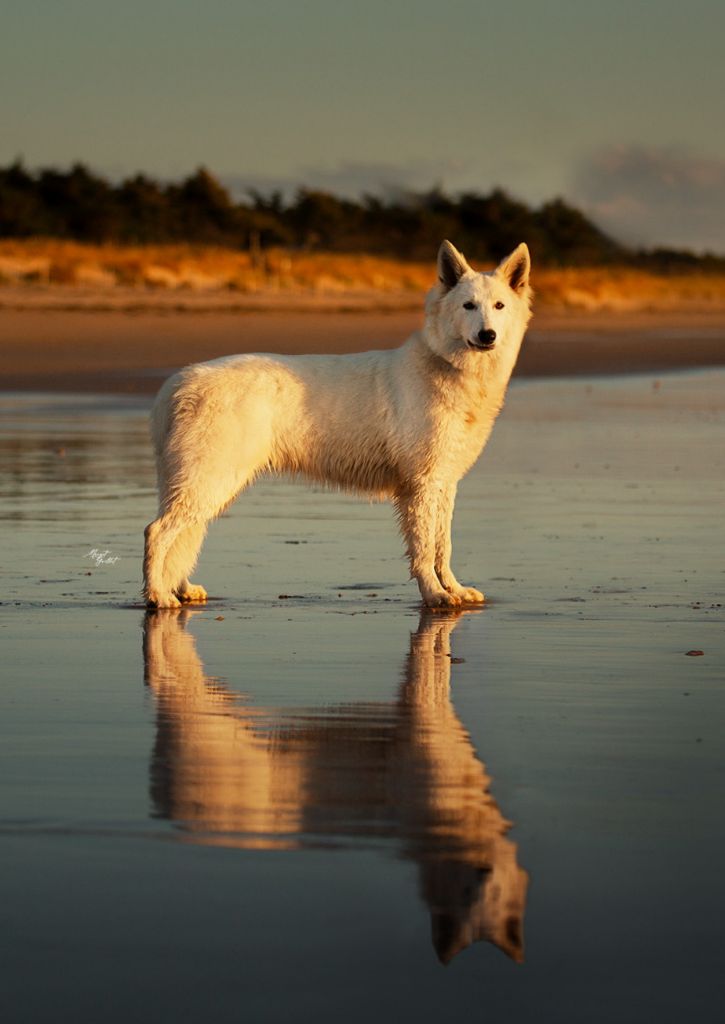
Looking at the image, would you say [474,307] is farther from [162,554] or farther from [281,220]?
[281,220]

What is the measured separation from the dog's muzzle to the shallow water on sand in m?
1.15

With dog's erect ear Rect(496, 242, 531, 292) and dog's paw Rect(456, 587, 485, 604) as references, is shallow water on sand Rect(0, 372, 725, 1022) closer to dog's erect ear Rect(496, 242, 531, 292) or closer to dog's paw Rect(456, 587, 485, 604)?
dog's paw Rect(456, 587, 485, 604)

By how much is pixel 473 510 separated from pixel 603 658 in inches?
179

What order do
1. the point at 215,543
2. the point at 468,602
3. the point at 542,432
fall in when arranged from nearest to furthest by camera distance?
the point at 468,602, the point at 215,543, the point at 542,432

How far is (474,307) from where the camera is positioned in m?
8.56

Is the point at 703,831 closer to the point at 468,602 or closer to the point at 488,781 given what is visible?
the point at 488,781

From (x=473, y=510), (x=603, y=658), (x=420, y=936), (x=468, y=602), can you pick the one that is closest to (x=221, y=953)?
(x=420, y=936)

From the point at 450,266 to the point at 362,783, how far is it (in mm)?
4475

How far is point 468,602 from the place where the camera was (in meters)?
7.93

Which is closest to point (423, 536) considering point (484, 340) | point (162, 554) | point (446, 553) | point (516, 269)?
point (446, 553)

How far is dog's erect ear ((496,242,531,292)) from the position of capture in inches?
341

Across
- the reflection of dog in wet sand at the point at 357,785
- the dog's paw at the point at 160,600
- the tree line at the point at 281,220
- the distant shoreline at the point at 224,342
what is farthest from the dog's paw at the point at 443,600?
the tree line at the point at 281,220

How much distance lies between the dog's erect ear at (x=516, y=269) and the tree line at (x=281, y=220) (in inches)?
1786

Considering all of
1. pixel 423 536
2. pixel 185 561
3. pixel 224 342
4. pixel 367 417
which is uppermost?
pixel 367 417
